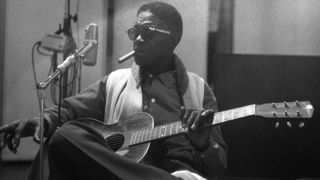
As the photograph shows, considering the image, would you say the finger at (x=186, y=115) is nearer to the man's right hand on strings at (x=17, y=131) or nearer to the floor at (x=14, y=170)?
the man's right hand on strings at (x=17, y=131)

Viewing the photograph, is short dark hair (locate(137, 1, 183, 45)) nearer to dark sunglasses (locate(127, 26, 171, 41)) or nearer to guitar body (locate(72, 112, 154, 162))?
dark sunglasses (locate(127, 26, 171, 41))

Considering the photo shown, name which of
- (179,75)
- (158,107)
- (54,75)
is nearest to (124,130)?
(158,107)

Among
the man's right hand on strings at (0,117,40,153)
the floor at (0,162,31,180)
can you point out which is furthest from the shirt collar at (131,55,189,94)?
the floor at (0,162,31,180)

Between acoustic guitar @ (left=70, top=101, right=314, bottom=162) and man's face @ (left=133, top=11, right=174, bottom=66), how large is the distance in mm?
251

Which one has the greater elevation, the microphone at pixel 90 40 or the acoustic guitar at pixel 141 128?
the microphone at pixel 90 40

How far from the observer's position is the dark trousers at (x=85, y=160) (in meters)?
1.51

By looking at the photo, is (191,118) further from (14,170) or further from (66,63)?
(14,170)

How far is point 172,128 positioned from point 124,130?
0.24 metres

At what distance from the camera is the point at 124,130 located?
201 cm

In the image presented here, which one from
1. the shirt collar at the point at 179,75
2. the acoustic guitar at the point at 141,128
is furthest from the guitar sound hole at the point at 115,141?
the shirt collar at the point at 179,75

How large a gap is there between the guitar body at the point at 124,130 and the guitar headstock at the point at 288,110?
49 centimetres

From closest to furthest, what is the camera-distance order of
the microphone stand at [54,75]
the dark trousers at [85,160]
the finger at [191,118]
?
1. the dark trousers at [85,160]
2. the microphone stand at [54,75]
3. the finger at [191,118]

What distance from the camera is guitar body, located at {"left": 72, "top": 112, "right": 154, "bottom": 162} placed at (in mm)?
1937

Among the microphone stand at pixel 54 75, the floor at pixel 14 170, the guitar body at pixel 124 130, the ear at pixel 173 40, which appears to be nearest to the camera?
the microphone stand at pixel 54 75
